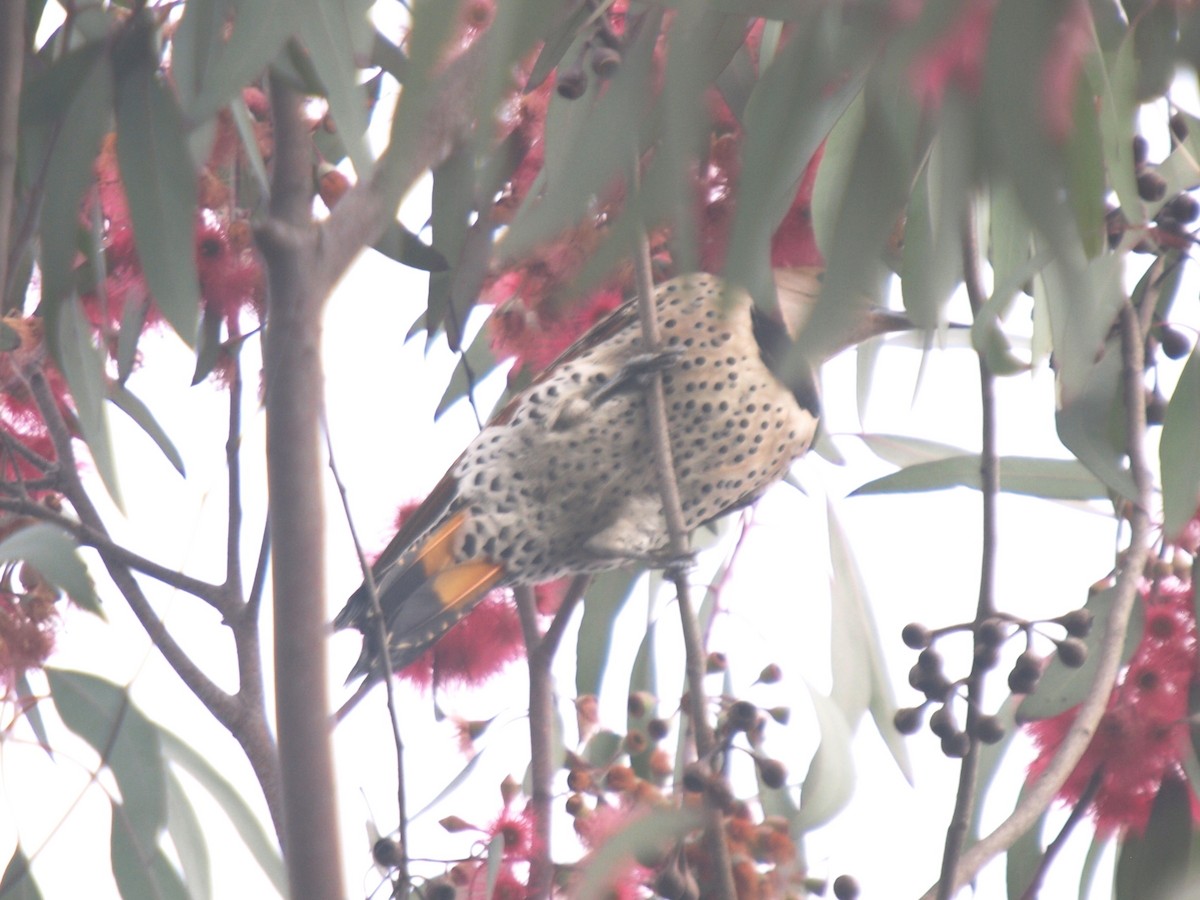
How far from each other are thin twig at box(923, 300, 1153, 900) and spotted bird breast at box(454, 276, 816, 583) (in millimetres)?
796

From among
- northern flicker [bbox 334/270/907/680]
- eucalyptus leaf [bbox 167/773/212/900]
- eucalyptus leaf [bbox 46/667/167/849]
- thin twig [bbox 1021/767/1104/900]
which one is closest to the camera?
thin twig [bbox 1021/767/1104/900]

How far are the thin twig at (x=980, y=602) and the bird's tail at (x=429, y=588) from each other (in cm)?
92

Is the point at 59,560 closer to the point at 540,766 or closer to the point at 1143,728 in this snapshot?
the point at 540,766

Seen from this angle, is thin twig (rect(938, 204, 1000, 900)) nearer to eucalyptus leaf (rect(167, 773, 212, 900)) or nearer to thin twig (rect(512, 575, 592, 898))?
thin twig (rect(512, 575, 592, 898))

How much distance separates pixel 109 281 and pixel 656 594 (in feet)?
2.73

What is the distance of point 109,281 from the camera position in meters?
1.55

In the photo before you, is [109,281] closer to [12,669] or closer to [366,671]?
[12,669]

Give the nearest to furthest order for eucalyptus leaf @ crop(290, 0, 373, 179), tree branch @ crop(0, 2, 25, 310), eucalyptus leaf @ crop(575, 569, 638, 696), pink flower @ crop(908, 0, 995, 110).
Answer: pink flower @ crop(908, 0, 995, 110)
tree branch @ crop(0, 2, 25, 310)
eucalyptus leaf @ crop(290, 0, 373, 179)
eucalyptus leaf @ crop(575, 569, 638, 696)

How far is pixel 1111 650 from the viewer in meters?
1.11

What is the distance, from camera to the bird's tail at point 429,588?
6.30 ft

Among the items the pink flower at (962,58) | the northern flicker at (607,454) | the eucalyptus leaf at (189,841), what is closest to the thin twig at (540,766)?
the eucalyptus leaf at (189,841)

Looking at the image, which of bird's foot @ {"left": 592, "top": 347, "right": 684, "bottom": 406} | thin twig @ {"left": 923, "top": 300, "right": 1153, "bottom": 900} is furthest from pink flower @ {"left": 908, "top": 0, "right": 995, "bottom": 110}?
bird's foot @ {"left": 592, "top": 347, "right": 684, "bottom": 406}

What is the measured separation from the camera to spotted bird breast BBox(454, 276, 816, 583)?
2.06 metres

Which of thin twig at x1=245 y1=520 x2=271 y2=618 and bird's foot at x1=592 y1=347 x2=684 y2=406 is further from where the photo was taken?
bird's foot at x1=592 y1=347 x2=684 y2=406
